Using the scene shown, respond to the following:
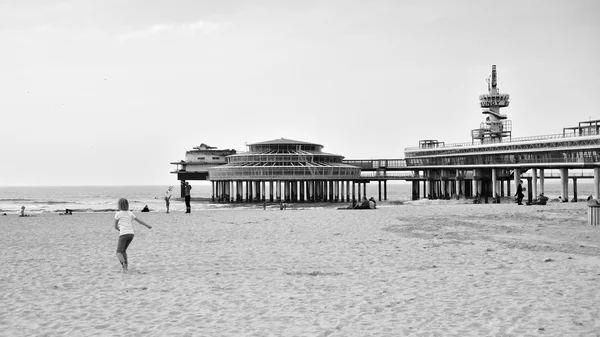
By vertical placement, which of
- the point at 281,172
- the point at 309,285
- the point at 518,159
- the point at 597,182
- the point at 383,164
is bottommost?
the point at 309,285

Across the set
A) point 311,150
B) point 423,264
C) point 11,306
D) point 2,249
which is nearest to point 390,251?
point 423,264

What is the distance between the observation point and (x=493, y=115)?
85688mm

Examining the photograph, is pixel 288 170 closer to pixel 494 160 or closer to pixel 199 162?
pixel 494 160

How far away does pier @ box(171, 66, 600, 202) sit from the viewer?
198 feet

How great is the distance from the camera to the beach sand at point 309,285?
8.37m

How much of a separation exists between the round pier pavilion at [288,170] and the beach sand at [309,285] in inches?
2037

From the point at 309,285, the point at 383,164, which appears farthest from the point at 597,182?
the point at 309,285

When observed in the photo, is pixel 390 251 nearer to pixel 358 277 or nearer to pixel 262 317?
pixel 358 277

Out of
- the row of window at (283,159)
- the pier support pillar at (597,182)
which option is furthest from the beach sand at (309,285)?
the row of window at (283,159)

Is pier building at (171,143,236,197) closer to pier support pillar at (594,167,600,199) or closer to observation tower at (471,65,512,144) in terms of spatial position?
observation tower at (471,65,512,144)

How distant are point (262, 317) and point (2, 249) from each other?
11050 millimetres

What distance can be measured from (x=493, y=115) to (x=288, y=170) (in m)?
30.6

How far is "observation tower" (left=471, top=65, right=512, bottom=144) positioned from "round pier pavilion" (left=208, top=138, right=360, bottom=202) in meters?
18.4

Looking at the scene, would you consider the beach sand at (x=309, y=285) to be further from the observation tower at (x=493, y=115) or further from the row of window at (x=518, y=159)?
the observation tower at (x=493, y=115)
